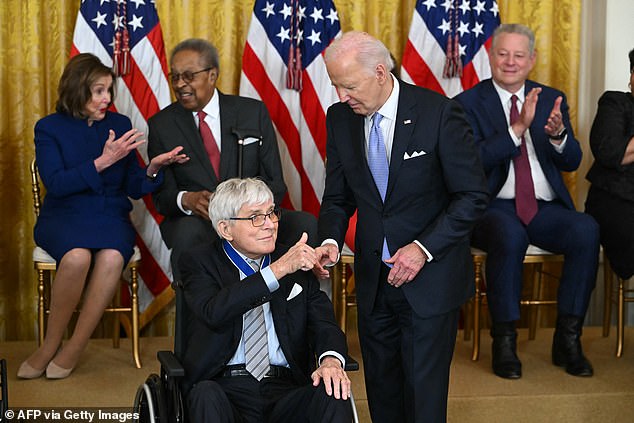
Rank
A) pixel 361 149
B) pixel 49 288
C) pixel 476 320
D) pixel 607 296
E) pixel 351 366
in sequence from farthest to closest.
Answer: pixel 607 296, pixel 49 288, pixel 476 320, pixel 361 149, pixel 351 366

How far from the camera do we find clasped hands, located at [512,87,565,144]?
14.6 ft

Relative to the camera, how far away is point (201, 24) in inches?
214

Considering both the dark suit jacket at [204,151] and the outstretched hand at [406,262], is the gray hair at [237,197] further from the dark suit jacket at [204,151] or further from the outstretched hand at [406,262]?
the dark suit jacket at [204,151]

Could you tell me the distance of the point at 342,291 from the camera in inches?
198

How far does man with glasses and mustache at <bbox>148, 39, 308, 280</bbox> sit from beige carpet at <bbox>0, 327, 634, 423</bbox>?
28.3 inches

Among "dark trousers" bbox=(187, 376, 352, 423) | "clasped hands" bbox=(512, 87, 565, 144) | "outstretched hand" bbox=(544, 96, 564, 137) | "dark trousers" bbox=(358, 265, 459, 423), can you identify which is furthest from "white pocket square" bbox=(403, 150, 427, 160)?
"outstretched hand" bbox=(544, 96, 564, 137)

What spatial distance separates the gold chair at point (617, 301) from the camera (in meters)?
4.98

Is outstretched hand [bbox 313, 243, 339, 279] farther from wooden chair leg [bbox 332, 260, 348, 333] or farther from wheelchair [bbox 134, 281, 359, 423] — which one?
wooden chair leg [bbox 332, 260, 348, 333]

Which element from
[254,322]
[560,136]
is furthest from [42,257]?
[560,136]

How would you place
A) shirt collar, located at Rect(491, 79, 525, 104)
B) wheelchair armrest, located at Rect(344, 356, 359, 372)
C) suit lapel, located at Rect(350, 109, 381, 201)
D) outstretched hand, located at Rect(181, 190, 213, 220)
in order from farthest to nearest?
shirt collar, located at Rect(491, 79, 525, 104) < outstretched hand, located at Rect(181, 190, 213, 220) < suit lapel, located at Rect(350, 109, 381, 201) < wheelchair armrest, located at Rect(344, 356, 359, 372)

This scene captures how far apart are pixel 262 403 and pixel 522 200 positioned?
2092mm

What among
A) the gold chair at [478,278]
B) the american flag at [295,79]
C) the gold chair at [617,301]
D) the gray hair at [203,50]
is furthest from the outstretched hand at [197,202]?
the gold chair at [617,301]

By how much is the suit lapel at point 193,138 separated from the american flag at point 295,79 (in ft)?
2.08

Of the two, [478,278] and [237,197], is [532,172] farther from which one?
[237,197]
